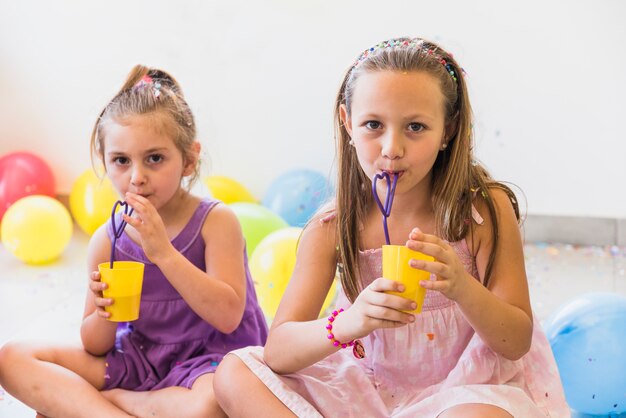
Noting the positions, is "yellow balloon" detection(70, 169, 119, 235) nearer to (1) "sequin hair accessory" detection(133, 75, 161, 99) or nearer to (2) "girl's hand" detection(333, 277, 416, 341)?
(1) "sequin hair accessory" detection(133, 75, 161, 99)

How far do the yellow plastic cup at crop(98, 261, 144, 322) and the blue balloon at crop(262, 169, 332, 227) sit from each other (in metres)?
1.40

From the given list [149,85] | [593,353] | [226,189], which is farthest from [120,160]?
[226,189]

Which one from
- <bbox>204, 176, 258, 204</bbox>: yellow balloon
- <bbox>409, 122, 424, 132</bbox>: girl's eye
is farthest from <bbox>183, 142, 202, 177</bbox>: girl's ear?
<bbox>204, 176, 258, 204</bbox>: yellow balloon

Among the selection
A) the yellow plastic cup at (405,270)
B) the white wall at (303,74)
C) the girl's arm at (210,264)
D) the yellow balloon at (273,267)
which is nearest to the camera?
the yellow plastic cup at (405,270)

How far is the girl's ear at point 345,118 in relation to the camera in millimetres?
1267

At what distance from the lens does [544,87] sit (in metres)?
2.74

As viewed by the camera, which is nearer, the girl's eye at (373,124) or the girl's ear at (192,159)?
the girl's eye at (373,124)

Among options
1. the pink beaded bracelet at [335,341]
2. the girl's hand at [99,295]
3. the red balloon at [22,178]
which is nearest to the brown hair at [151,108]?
the girl's hand at [99,295]

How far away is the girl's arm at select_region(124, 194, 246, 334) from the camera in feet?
4.43

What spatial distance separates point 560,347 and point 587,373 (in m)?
0.07

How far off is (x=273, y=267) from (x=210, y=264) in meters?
0.59

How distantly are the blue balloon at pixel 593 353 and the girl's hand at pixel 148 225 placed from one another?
747mm

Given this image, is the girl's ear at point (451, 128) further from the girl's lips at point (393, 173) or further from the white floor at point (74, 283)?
the white floor at point (74, 283)

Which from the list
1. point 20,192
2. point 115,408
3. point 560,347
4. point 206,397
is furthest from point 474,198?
point 20,192
